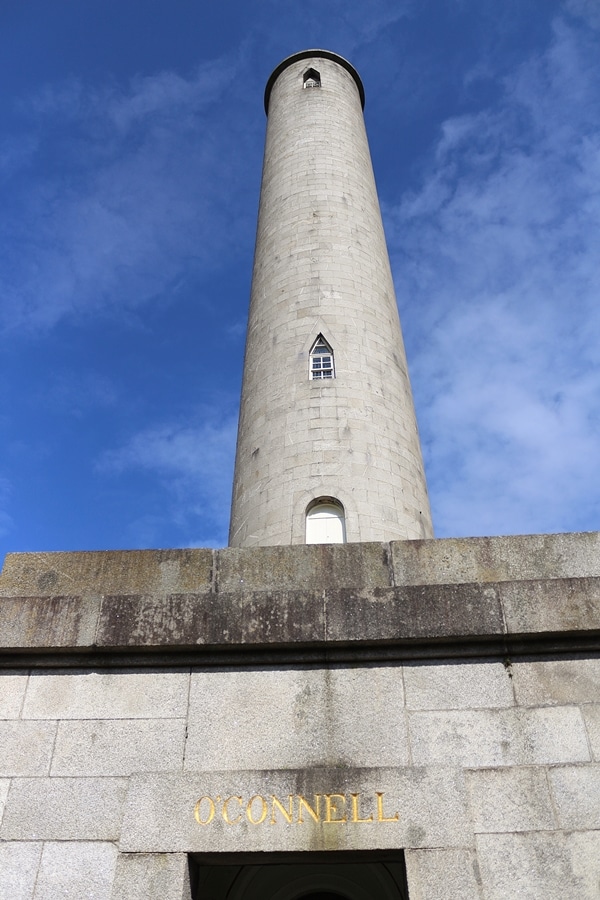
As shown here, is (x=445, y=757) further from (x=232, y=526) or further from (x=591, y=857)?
(x=232, y=526)

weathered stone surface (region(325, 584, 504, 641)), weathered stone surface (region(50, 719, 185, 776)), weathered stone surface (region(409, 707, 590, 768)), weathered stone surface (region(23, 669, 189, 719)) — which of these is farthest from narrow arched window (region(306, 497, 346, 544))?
weathered stone surface (region(50, 719, 185, 776))

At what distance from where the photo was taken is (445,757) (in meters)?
6.13

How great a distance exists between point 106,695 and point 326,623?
6.41 feet

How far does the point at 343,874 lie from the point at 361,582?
4.53 m

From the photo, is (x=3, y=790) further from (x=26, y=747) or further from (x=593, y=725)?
(x=593, y=725)

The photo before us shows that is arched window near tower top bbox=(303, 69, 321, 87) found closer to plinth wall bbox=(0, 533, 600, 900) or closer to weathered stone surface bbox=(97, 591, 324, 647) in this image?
plinth wall bbox=(0, 533, 600, 900)

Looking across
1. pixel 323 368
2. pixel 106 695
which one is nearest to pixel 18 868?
pixel 106 695

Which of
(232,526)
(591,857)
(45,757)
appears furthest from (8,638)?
(232,526)

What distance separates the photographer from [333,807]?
5887mm

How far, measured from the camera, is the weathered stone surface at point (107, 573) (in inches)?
294

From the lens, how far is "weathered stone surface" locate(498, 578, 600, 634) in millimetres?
6469

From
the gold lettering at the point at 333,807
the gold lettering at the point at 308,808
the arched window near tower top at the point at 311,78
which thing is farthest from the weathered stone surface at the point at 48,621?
the arched window near tower top at the point at 311,78

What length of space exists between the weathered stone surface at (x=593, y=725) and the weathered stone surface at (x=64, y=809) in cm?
367

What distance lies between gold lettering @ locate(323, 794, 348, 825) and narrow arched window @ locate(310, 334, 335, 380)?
427 inches
